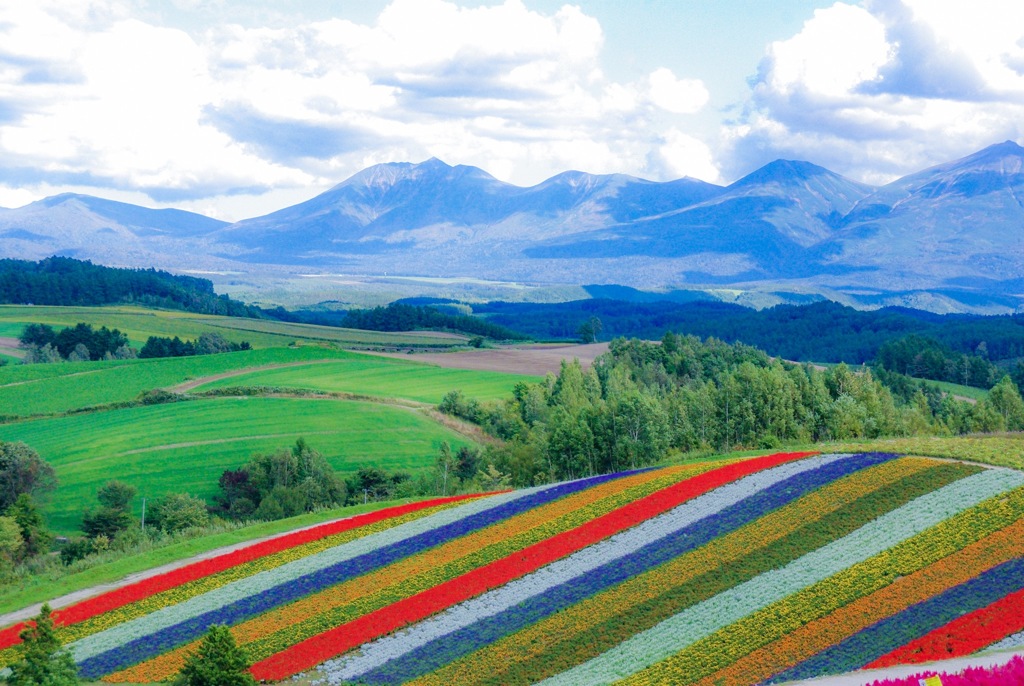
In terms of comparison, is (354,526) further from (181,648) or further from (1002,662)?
(1002,662)

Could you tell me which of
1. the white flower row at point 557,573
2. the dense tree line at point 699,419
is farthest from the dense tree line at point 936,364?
the white flower row at point 557,573

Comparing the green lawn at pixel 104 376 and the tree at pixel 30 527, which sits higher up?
the green lawn at pixel 104 376

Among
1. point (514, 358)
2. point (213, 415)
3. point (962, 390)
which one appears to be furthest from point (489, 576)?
point (962, 390)

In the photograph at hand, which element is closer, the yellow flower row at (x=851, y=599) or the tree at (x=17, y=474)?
the yellow flower row at (x=851, y=599)

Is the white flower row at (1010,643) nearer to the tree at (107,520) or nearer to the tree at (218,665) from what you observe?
the tree at (218,665)

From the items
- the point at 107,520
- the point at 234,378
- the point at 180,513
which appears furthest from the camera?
the point at 234,378

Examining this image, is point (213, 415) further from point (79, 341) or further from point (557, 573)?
point (79, 341)

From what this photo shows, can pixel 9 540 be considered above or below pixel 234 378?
below

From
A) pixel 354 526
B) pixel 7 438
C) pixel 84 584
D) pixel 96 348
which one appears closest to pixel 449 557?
pixel 354 526
